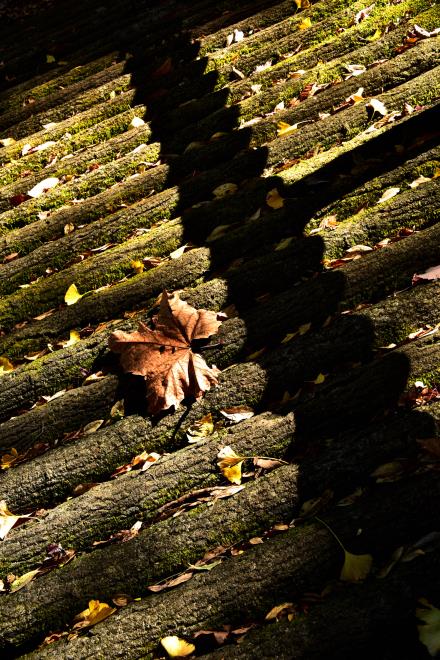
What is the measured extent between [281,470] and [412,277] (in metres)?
0.90

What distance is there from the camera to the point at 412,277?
2592mm

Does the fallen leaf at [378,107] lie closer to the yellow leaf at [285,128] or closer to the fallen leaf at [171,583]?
the yellow leaf at [285,128]

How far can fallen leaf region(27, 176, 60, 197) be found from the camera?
374cm

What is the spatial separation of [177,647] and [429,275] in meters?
1.52

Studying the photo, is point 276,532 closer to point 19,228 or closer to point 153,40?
point 19,228

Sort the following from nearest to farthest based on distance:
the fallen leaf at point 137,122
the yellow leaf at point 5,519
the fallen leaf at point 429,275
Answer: the yellow leaf at point 5,519 < the fallen leaf at point 429,275 < the fallen leaf at point 137,122

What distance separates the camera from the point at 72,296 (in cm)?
316

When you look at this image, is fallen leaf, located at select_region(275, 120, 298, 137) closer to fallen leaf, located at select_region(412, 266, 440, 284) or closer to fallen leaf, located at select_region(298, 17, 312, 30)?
fallen leaf, located at select_region(298, 17, 312, 30)

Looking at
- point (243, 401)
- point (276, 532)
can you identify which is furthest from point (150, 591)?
point (243, 401)

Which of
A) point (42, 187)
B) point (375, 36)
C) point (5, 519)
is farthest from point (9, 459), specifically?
point (375, 36)

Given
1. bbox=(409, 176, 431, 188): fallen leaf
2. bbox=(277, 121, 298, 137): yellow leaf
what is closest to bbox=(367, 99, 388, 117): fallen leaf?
bbox=(277, 121, 298, 137): yellow leaf

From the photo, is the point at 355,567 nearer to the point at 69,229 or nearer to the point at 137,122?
the point at 69,229

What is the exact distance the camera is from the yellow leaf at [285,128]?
11.3 feet

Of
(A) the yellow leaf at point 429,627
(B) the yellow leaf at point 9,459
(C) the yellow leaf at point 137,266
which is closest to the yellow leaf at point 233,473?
(A) the yellow leaf at point 429,627
